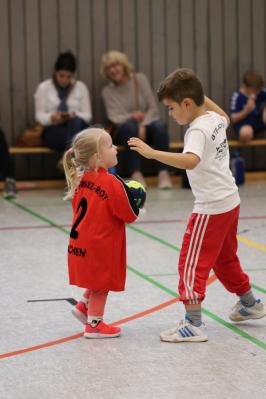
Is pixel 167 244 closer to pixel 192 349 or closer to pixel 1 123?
pixel 192 349

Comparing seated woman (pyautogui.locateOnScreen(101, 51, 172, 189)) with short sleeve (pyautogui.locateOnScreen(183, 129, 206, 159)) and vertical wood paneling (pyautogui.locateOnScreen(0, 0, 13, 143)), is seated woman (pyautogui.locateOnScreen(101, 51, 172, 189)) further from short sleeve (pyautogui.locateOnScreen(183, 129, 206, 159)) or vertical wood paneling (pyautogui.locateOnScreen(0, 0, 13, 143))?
short sleeve (pyautogui.locateOnScreen(183, 129, 206, 159))

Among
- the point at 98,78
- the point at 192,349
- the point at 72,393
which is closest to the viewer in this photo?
the point at 72,393

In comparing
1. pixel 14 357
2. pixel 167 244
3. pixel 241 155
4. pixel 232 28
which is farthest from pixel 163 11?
pixel 14 357

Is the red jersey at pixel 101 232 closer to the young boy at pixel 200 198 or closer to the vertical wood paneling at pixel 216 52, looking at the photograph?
the young boy at pixel 200 198

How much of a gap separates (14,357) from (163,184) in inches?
238

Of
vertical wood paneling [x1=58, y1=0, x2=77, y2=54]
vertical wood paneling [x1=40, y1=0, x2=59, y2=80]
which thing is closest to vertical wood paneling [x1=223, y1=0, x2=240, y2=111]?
vertical wood paneling [x1=58, y1=0, x2=77, y2=54]

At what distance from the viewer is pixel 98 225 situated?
14.0 ft

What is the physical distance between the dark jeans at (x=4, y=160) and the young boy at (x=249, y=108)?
2.71 metres

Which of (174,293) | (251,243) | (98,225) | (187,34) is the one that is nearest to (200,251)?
(98,225)

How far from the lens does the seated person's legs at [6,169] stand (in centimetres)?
934

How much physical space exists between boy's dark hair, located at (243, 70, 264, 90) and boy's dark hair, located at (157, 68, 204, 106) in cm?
632

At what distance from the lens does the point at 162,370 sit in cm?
377

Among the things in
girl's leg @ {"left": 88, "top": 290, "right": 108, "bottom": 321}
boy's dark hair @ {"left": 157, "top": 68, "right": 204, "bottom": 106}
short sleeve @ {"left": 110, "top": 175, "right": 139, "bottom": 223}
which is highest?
boy's dark hair @ {"left": 157, "top": 68, "right": 204, "bottom": 106}

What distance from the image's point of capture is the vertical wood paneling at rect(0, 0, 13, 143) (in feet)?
33.4
